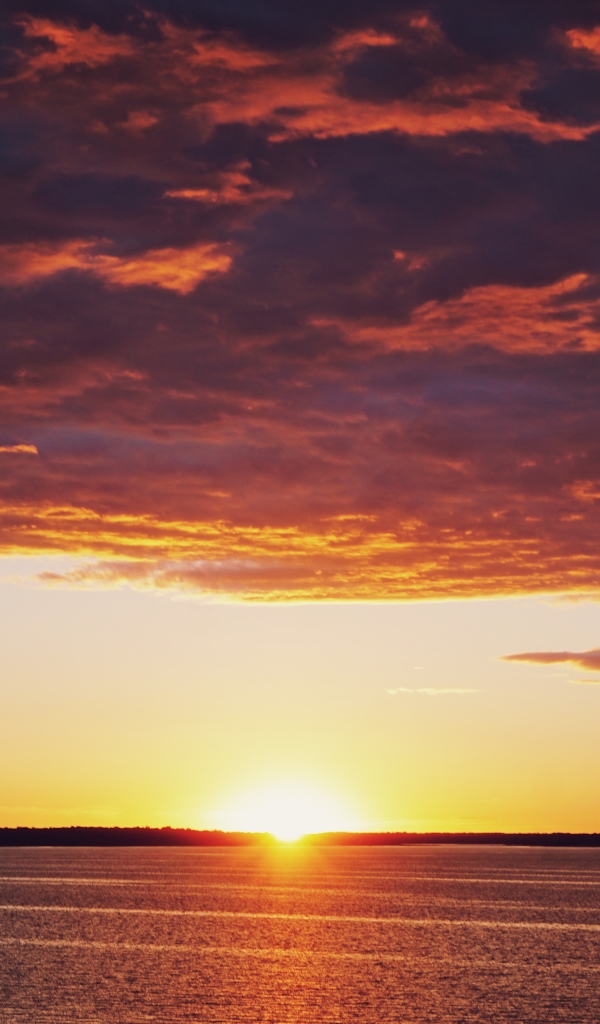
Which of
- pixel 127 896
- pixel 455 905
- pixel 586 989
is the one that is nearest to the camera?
pixel 586 989

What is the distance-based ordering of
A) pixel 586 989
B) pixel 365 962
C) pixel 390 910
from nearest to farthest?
pixel 586 989, pixel 365 962, pixel 390 910

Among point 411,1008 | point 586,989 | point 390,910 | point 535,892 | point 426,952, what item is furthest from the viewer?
point 535,892

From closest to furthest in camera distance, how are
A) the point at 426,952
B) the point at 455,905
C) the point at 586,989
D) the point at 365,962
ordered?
1. the point at 586,989
2. the point at 365,962
3. the point at 426,952
4. the point at 455,905

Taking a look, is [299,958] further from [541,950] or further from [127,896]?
[127,896]

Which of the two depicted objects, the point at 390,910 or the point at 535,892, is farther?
the point at 535,892

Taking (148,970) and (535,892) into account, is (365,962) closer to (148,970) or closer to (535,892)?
(148,970)

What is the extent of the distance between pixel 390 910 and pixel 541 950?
50708mm

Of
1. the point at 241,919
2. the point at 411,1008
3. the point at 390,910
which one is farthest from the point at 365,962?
the point at 390,910

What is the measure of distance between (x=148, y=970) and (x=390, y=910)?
6818cm

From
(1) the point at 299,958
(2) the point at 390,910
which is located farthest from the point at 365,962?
(2) the point at 390,910

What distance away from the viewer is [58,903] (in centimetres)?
13988

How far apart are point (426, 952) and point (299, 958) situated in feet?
35.0

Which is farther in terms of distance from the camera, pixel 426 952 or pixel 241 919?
pixel 241 919

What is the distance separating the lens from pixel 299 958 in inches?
3164
